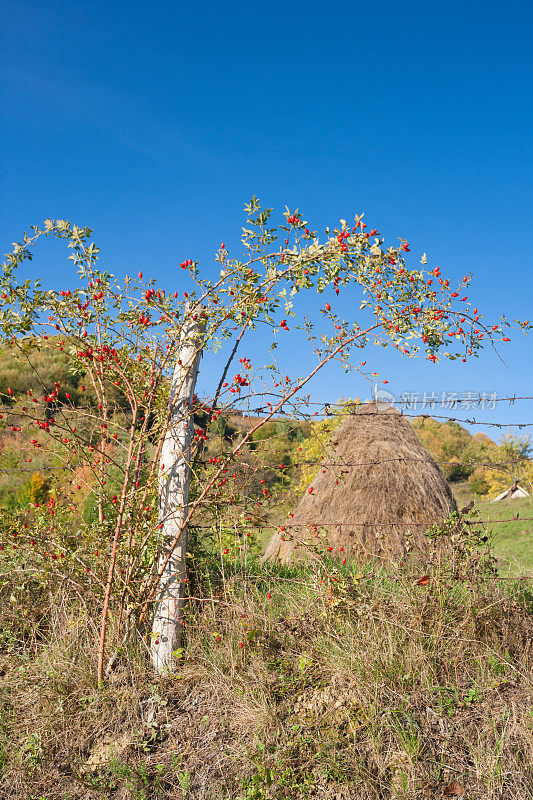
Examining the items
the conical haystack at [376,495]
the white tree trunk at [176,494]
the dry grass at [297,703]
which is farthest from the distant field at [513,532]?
the white tree trunk at [176,494]

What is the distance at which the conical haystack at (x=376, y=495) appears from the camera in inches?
246

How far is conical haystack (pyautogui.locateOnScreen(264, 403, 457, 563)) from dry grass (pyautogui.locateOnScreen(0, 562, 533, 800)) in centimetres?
281

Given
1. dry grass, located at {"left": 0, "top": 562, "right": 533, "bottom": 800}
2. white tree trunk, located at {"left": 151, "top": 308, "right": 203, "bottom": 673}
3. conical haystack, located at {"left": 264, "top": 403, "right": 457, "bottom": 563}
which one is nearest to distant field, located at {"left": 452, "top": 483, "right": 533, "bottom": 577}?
conical haystack, located at {"left": 264, "top": 403, "right": 457, "bottom": 563}

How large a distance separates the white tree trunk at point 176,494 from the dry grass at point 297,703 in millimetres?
146

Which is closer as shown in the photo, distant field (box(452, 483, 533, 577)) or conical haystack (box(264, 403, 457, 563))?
conical haystack (box(264, 403, 457, 563))

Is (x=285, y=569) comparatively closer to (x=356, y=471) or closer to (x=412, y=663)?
(x=412, y=663)

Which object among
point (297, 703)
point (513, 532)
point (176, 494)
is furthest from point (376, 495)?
point (513, 532)

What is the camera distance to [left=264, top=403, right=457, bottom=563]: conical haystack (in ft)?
20.5

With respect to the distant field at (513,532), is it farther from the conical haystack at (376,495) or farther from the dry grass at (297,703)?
the dry grass at (297,703)

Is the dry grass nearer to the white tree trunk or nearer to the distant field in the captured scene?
the white tree trunk

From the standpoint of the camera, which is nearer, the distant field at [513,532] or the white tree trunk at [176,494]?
the white tree trunk at [176,494]

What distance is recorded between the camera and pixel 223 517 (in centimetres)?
343

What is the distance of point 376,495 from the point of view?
6617 millimetres

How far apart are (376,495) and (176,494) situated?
12.7 feet
